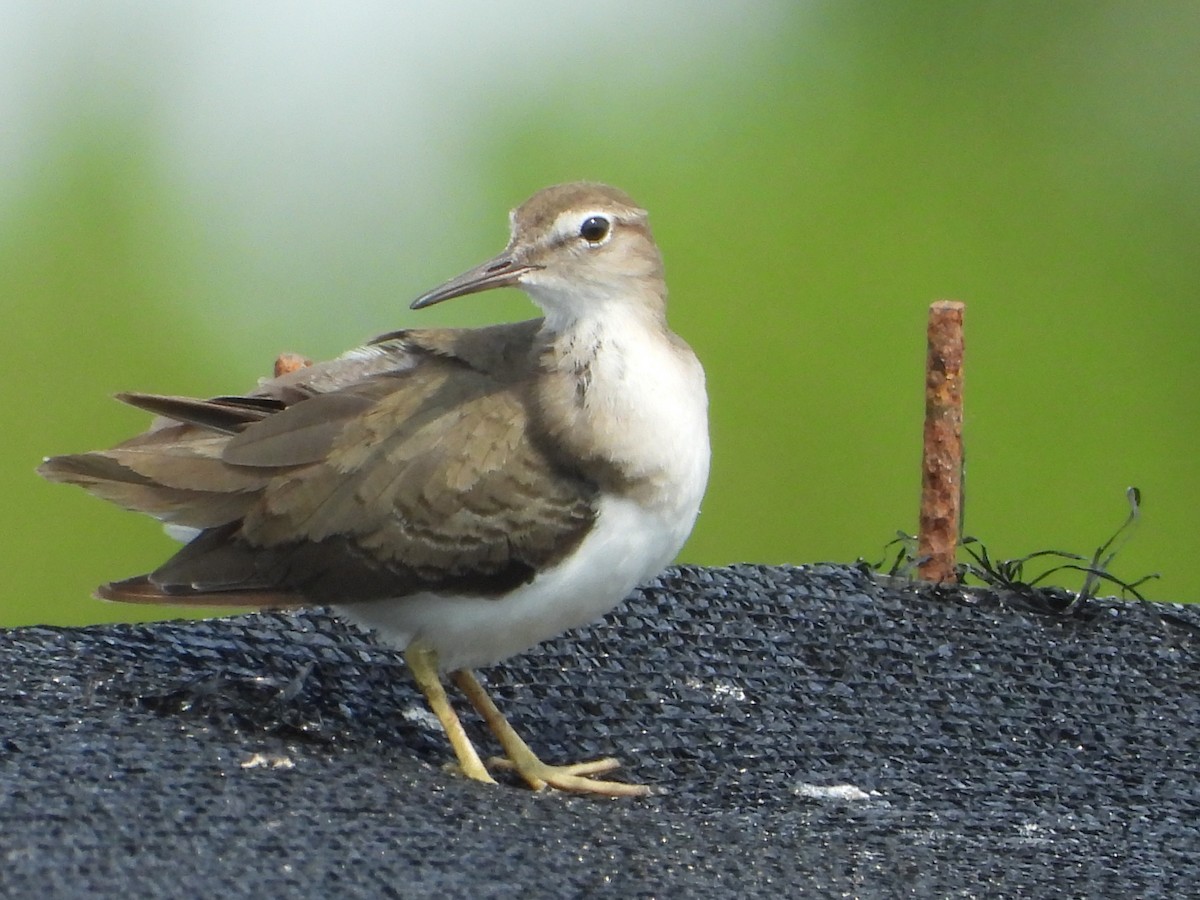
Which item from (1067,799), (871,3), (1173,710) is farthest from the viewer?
(871,3)

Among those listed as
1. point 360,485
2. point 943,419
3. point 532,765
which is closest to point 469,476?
point 360,485

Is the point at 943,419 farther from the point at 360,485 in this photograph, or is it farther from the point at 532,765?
the point at 360,485

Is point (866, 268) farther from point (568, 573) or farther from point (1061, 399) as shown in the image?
point (568, 573)

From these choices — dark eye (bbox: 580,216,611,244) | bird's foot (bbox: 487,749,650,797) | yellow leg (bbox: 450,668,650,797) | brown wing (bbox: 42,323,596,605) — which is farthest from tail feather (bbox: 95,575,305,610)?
dark eye (bbox: 580,216,611,244)

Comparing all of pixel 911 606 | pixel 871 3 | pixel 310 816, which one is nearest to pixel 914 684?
pixel 911 606

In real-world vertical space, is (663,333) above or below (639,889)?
above
